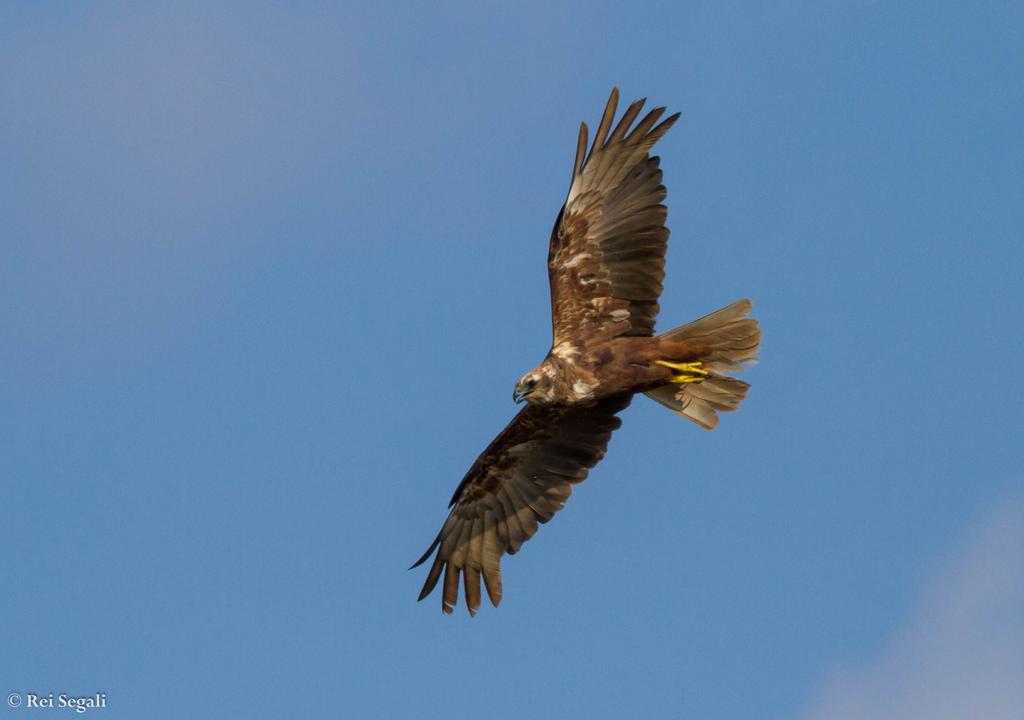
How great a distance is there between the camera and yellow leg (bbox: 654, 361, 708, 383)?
17.1 meters

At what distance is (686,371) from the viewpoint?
17172 mm

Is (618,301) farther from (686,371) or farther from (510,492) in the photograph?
(510,492)

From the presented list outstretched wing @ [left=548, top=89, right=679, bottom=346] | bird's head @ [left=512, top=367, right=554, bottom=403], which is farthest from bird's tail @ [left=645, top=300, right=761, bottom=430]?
bird's head @ [left=512, top=367, right=554, bottom=403]

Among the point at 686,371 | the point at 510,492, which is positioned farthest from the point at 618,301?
the point at 510,492

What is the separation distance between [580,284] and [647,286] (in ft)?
2.26

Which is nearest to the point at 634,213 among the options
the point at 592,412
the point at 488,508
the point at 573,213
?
the point at 573,213

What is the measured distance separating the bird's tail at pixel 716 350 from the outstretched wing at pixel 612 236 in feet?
Answer: 1.19

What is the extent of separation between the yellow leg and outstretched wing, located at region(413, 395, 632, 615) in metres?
1.26

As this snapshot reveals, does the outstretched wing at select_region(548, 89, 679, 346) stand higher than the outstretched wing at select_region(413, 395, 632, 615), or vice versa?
the outstretched wing at select_region(548, 89, 679, 346)

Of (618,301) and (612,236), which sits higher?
(612,236)

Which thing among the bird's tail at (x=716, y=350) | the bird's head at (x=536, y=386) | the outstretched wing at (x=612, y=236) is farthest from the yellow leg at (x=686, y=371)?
the bird's head at (x=536, y=386)

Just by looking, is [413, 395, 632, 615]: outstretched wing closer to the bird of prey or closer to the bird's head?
the bird of prey

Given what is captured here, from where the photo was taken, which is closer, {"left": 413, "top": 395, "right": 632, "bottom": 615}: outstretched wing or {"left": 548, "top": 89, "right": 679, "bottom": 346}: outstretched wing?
{"left": 548, "top": 89, "right": 679, "bottom": 346}: outstretched wing

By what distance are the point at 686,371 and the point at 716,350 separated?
40 cm
